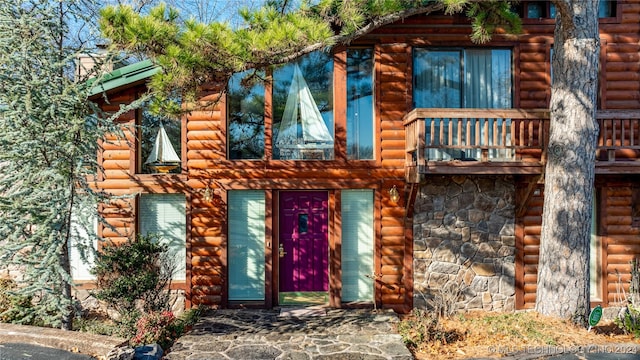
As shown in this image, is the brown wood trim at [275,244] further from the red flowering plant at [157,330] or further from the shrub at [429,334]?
the shrub at [429,334]

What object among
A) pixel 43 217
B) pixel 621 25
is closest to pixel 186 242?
pixel 43 217

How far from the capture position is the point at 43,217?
514 centimetres

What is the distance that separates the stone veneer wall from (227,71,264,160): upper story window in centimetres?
313

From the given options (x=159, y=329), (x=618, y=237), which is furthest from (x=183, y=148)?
(x=618, y=237)

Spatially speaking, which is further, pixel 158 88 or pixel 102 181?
pixel 102 181

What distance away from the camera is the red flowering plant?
536 cm

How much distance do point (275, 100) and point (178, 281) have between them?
3731mm

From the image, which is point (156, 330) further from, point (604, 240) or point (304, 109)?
point (604, 240)

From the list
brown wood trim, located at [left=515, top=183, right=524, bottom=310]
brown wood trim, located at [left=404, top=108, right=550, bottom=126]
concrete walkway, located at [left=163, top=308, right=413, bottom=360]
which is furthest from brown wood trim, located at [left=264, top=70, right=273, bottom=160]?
brown wood trim, located at [left=515, top=183, right=524, bottom=310]

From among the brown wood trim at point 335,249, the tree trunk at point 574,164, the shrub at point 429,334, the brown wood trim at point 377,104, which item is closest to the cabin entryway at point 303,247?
the brown wood trim at point 335,249

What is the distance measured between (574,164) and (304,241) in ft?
14.8

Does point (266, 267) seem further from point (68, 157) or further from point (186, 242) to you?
point (68, 157)

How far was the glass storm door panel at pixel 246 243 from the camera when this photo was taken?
705 cm

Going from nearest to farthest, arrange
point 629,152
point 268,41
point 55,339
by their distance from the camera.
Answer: point 55,339, point 268,41, point 629,152
